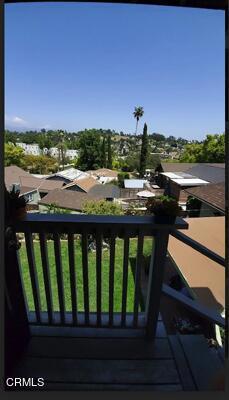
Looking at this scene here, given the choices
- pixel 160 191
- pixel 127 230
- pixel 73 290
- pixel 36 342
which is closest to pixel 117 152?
pixel 160 191

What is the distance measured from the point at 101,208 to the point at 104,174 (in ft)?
1.71

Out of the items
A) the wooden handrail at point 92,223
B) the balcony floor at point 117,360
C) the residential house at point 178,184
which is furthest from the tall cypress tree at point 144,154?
the balcony floor at point 117,360

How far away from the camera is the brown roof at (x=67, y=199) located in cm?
174

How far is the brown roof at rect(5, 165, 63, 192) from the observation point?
1205 millimetres

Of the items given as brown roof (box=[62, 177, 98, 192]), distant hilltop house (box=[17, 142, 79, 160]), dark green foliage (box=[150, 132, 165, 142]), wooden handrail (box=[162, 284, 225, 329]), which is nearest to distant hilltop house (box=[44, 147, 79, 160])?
distant hilltop house (box=[17, 142, 79, 160])

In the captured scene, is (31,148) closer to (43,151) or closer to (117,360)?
(43,151)

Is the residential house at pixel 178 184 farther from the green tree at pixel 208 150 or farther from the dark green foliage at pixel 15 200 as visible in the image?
the dark green foliage at pixel 15 200

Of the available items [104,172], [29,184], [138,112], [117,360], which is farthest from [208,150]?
[117,360]

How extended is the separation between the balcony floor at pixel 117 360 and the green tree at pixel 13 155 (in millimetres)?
920

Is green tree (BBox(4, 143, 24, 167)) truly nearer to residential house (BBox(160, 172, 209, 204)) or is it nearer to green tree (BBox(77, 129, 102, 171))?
green tree (BBox(77, 129, 102, 171))

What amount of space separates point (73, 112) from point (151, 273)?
0.95 metres

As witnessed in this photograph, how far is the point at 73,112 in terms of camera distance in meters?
1.37

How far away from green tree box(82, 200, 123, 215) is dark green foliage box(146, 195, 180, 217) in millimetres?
275

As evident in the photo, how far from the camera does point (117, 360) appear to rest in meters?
1.66
